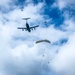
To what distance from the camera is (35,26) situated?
635ft

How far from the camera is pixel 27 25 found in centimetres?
17662

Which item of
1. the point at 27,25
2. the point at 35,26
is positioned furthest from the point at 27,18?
the point at 35,26

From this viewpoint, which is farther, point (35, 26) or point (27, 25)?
point (35, 26)

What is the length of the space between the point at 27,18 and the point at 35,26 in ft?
58.0

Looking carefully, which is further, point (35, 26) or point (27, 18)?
point (35, 26)

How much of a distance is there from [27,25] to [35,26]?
1811cm

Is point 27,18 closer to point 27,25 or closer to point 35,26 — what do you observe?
point 27,25

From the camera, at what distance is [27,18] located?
584 feet
